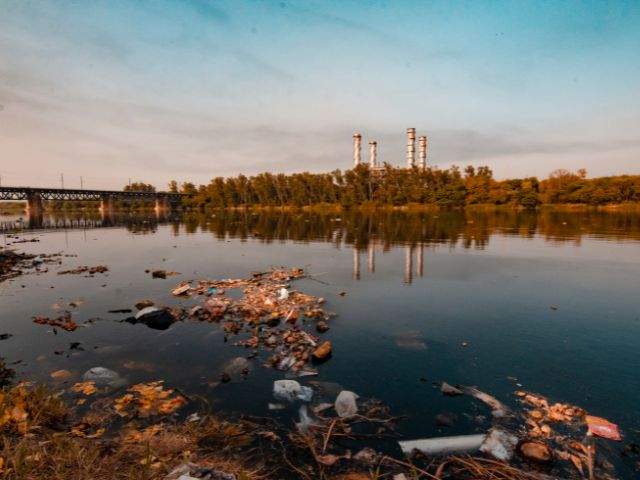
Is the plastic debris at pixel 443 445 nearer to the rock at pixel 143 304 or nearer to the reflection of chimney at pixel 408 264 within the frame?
the rock at pixel 143 304

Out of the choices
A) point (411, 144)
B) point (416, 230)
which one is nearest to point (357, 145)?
point (411, 144)

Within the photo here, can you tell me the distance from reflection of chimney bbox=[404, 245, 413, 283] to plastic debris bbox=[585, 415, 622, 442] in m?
11.8

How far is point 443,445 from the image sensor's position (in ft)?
20.9

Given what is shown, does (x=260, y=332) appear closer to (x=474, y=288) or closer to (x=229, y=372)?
(x=229, y=372)

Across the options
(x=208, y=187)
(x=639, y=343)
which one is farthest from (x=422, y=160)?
(x=639, y=343)

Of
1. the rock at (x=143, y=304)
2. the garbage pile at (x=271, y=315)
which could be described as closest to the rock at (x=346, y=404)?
the garbage pile at (x=271, y=315)

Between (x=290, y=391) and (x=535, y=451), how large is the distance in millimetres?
4814

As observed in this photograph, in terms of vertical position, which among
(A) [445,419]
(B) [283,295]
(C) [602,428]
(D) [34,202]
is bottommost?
(A) [445,419]

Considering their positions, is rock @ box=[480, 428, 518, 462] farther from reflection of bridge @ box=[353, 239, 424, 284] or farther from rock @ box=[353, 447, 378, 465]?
reflection of bridge @ box=[353, 239, 424, 284]

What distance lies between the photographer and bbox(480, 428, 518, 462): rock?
20.1 feet

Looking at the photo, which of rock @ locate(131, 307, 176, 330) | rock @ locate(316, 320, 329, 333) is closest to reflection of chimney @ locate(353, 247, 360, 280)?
rock @ locate(316, 320, 329, 333)

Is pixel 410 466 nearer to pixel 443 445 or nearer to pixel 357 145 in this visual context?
pixel 443 445

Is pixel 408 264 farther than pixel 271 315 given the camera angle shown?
Yes

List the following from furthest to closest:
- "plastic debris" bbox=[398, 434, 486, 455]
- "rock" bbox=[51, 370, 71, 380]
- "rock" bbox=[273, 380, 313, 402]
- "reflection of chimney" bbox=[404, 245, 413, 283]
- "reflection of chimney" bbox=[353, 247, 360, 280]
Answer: "reflection of chimney" bbox=[353, 247, 360, 280]
"reflection of chimney" bbox=[404, 245, 413, 283]
"rock" bbox=[51, 370, 71, 380]
"rock" bbox=[273, 380, 313, 402]
"plastic debris" bbox=[398, 434, 486, 455]
